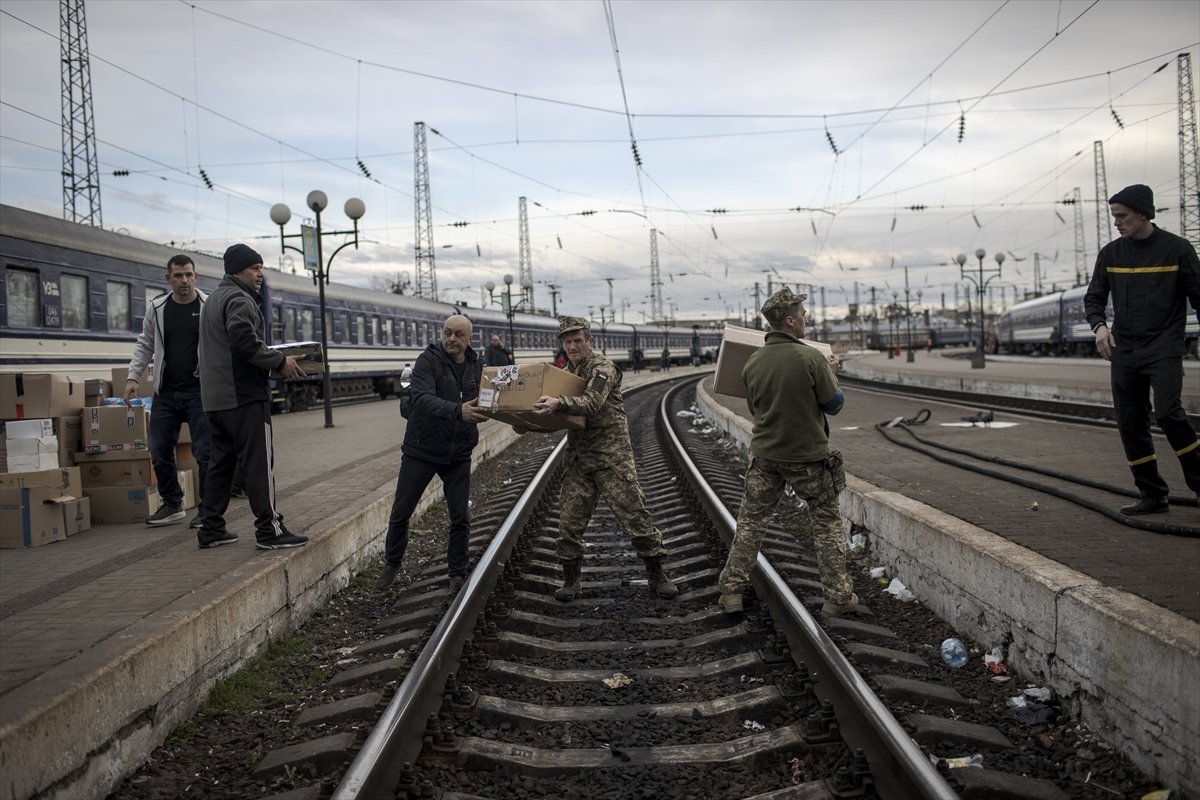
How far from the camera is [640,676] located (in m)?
4.44

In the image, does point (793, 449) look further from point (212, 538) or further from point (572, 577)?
point (212, 538)

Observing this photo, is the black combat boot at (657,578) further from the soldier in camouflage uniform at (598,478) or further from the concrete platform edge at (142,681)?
the concrete platform edge at (142,681)

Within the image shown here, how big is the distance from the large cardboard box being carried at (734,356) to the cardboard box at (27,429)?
16.1 ft

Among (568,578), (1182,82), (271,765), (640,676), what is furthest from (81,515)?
(1182,82)

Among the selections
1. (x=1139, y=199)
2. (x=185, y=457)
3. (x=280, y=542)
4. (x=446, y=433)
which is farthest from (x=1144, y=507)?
(x=185, y=457)

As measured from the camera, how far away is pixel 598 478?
19.5 feet

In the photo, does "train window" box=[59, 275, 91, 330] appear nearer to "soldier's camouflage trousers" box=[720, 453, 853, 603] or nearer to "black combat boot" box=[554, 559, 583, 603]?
"black combat boot" box=[554, 559, 583, 603]

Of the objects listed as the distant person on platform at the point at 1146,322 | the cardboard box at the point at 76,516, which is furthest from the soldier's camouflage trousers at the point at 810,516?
the cardboard box at the point at 76,516

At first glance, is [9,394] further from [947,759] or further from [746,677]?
[947,759]

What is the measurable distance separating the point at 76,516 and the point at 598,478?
4.31 metres

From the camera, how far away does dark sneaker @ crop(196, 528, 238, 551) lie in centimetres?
621

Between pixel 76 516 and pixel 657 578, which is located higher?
pixel 76 516

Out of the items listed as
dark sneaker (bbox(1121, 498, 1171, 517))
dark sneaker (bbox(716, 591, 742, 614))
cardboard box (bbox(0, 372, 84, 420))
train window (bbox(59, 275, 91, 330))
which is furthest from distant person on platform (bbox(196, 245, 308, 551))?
train window (bbox(59, 275, 91, 330))

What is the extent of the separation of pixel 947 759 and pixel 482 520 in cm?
588
